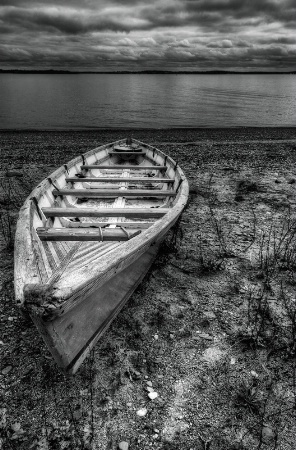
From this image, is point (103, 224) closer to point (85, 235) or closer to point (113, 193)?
point (85, 235)

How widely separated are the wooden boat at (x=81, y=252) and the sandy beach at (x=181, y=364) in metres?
0.38

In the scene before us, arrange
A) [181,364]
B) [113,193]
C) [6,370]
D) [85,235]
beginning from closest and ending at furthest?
[6,370] → [181,364] → [85,235] → [113,193]

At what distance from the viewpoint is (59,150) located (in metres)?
15.2

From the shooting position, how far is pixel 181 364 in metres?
3.61

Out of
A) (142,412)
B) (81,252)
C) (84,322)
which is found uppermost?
(81,252)

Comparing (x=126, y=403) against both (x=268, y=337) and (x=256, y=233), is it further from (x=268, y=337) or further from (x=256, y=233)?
(x=256, y=233)

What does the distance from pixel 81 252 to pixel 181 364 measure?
6.32 feet

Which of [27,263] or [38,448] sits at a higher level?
[27,263]

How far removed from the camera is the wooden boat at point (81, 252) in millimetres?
2778

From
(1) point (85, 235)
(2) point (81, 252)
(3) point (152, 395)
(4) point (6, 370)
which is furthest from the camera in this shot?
(1) point (85, 235)

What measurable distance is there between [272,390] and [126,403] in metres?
1.44

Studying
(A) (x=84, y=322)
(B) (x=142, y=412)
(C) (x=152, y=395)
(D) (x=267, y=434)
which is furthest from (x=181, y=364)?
(A) (x=84, y=322)

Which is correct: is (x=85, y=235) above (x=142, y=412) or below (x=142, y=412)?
above

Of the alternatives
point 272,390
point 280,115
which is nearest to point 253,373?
point 272,390
